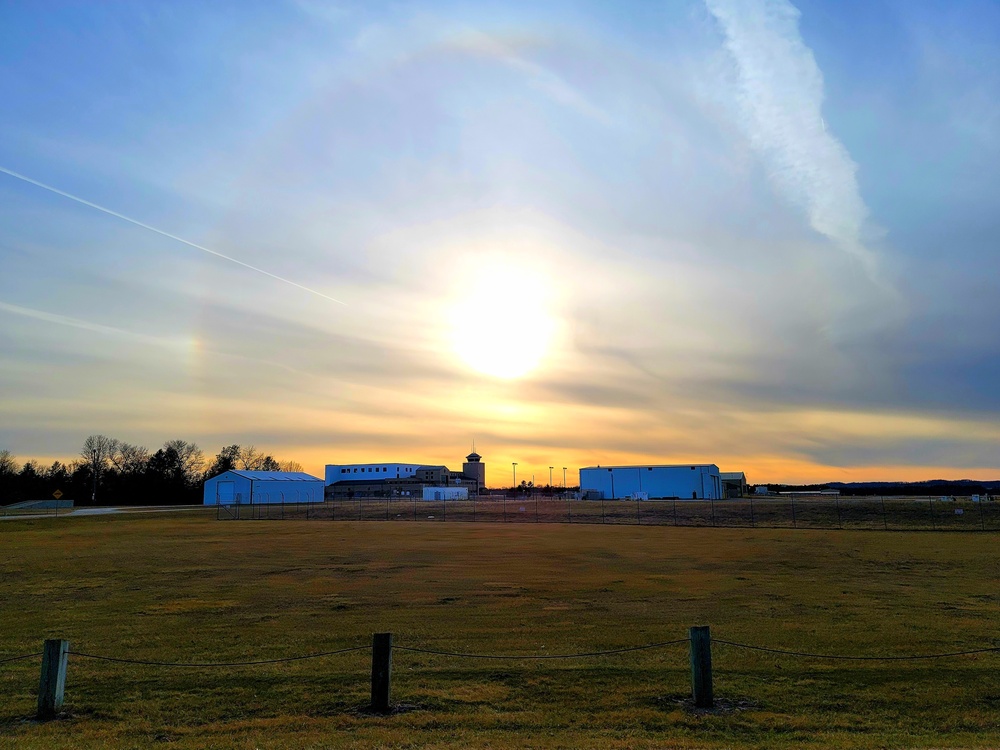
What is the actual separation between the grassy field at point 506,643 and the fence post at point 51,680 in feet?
0.92

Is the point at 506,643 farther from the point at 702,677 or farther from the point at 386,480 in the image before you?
the point at 386,480

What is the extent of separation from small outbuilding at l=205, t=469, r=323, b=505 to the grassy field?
250ft

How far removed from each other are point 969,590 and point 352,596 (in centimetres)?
1915

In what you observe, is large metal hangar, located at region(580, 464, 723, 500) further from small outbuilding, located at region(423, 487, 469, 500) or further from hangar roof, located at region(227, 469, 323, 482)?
hangar roof, located at region(227, 469, 323, 482)

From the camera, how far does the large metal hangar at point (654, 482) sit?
11931cm

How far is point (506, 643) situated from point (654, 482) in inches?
4526

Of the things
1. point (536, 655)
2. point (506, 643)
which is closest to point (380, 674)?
point (536, 655)

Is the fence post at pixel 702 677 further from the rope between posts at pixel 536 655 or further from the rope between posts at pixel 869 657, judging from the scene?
the rope between posts at pixel 869 657

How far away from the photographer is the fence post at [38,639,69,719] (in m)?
10.0

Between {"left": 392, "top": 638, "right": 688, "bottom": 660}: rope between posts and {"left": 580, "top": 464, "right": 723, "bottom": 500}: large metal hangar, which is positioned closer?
{"left": 392, "top": 638, "right": 688, "bottom": 660}: rope between posts

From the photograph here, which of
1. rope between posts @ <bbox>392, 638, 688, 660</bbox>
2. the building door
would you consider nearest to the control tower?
the building door

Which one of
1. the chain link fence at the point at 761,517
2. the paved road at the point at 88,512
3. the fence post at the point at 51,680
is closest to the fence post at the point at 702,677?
the fence post at the point at 51,680

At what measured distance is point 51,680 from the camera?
1012cm

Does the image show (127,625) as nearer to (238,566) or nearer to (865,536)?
(238,566)
